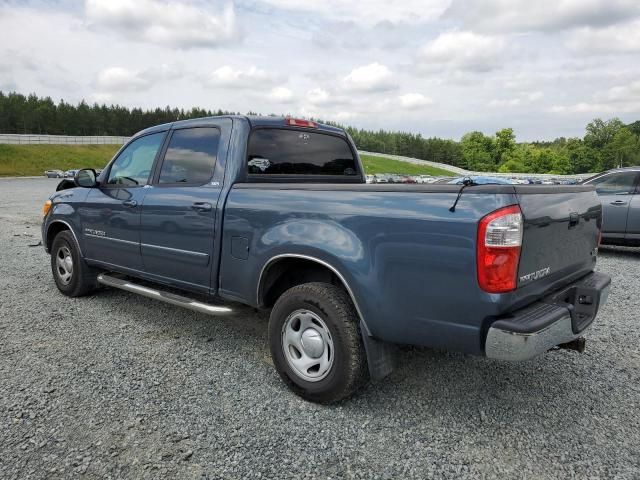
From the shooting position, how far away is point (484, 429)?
288 centimetres

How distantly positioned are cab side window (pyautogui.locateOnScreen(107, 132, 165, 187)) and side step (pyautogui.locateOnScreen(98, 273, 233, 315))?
0.96m

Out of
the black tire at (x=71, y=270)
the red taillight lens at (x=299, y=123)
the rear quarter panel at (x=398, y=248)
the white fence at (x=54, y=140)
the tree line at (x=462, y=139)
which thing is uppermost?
the tree line at (x=462, y=139)

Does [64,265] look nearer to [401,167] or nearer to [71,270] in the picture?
[71,270]

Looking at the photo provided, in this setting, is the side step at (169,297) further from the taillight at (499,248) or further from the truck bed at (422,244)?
the taillight at (499,248)

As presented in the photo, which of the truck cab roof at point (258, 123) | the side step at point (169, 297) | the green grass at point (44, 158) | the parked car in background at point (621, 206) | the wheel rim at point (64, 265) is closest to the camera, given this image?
the side step at point (169, 297)

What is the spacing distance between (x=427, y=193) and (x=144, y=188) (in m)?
2.80

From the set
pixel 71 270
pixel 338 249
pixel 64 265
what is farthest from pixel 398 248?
pixel 64 265

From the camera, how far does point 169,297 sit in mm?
4047

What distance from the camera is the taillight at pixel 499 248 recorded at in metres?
2.38

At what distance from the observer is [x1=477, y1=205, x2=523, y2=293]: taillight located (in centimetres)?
238

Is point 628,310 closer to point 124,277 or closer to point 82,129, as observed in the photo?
point 124,277

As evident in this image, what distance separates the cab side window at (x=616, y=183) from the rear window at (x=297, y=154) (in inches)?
256

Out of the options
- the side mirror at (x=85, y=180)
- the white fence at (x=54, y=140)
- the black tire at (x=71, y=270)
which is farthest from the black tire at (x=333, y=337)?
the white fence at (x=54, y=140)

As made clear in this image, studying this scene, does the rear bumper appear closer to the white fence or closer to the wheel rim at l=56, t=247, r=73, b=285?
the wheel rim at l=56, t=247, r=73, b=285
